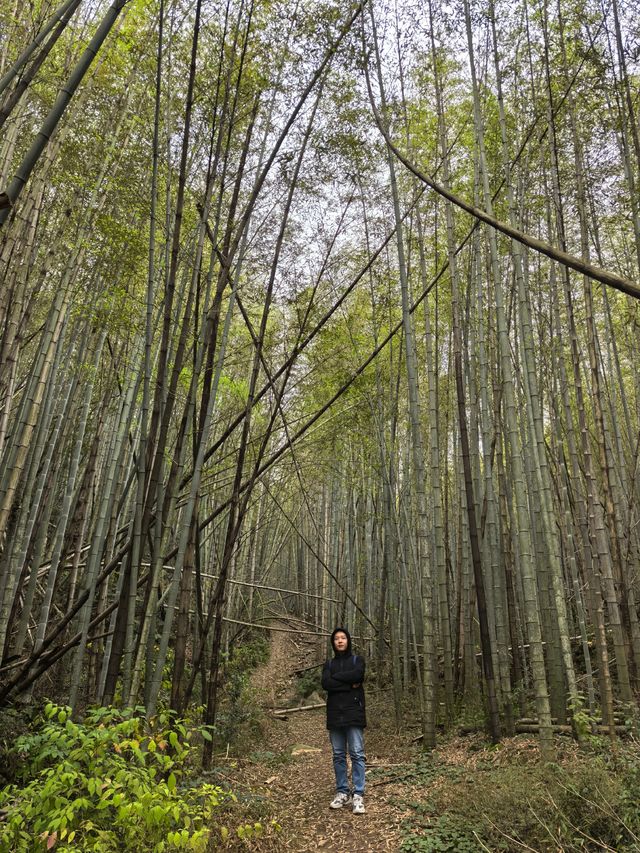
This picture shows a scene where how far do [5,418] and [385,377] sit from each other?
4.52 metres

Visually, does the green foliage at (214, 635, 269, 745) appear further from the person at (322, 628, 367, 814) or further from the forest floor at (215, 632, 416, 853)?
the person at (322, 628, 367, 814)

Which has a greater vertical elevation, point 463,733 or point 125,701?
point 125,701

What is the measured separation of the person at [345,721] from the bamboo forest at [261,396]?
0.11 meters

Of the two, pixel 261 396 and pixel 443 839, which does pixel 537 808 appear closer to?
pixel 443 839

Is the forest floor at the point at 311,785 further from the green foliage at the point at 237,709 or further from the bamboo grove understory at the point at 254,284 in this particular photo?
the bamboo grove understory at the point at 254,284

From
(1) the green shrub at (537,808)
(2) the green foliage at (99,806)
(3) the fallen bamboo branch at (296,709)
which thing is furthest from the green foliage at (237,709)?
(2) the green foliage at (99,806)

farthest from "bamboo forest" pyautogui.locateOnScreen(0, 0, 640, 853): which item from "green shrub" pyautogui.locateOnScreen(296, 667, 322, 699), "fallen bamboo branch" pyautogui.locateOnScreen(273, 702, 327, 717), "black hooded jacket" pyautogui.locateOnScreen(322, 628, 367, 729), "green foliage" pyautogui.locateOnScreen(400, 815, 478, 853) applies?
"green shrub" pyautogui.locateOnScreen(296, 667, 322, 699)

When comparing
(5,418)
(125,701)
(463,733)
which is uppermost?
(5,418)

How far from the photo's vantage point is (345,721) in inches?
127

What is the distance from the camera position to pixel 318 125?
160 inches

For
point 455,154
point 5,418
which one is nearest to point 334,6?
point 455,154

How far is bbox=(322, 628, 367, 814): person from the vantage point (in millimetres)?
3182

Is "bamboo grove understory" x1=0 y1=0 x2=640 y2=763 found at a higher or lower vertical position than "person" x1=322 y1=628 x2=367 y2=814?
higher

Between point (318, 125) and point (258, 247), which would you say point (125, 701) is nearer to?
point (258, 247)
